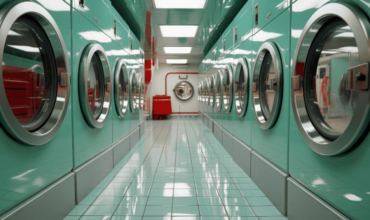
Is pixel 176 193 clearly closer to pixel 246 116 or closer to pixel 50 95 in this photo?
pixel 246 116

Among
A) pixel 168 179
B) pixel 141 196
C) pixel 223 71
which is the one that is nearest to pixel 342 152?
pixel 141 196

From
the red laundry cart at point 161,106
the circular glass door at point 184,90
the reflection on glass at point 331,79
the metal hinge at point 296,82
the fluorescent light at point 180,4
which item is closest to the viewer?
the reflection on glass at point 331,79

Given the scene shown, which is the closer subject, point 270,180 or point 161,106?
point 270,180

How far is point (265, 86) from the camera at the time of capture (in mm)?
2775

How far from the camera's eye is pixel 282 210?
2.10m

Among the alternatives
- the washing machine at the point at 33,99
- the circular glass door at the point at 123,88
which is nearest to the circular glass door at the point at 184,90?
the circular glass door at the point at 123,88

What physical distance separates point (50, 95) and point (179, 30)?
478 cm

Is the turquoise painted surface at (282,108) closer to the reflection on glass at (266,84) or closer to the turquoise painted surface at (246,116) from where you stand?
the reflection on glass at (266,84)

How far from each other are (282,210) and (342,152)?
0.93m

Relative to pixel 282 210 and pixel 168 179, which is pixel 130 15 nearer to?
pixel 168 179

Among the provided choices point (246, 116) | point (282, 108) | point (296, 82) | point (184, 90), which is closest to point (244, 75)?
point (246, 116)

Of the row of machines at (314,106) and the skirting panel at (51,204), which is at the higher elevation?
the row of machines at (314,106)

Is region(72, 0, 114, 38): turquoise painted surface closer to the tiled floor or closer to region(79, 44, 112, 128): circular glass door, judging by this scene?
region(79, 44, 112, 128): circular glass door

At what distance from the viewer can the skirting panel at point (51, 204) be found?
60.2 inches
